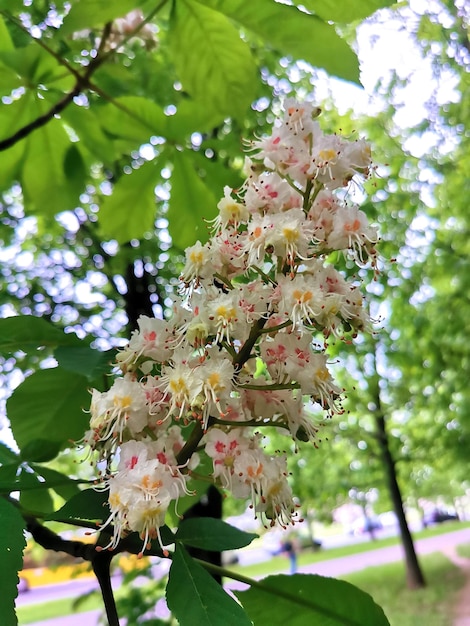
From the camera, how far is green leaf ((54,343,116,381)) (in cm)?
40

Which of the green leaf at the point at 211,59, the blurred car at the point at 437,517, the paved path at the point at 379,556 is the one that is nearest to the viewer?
the green leaf at the point at 211,59

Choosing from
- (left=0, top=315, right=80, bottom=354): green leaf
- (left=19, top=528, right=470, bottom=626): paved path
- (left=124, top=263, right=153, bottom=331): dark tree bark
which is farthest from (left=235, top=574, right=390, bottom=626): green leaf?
(left=19, top=528, right=470, bottom=626): paved path

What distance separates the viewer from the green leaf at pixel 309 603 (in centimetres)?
47

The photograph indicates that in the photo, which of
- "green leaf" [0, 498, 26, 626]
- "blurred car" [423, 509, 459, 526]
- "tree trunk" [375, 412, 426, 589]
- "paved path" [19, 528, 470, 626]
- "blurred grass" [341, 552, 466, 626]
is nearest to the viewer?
"green leaf" [0, 498, 26, 626]

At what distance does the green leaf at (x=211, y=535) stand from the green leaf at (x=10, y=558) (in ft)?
0.40

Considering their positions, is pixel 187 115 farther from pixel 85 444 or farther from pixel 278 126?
pixel 85 444

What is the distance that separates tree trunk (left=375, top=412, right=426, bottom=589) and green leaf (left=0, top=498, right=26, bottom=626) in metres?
5.82

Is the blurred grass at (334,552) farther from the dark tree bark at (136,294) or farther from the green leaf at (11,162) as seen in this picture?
the green leaf at (11,162)

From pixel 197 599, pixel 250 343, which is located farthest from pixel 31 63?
pixel 197 599

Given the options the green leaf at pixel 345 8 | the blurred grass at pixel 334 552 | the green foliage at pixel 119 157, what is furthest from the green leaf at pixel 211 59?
the blurred grass at pixel 334 552

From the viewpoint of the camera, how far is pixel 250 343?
42 cm

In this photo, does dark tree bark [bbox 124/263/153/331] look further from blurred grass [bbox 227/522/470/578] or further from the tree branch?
blurred grass [bbox 227/522/470/578]

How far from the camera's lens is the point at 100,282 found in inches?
110

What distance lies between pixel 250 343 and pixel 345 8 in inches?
10.4
